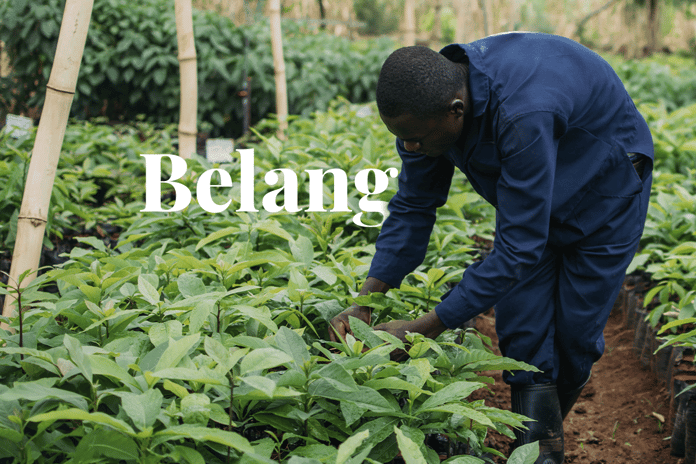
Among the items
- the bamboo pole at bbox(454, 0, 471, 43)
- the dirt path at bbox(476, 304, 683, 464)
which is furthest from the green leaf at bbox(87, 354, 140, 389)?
the bamboo pole at bbox(454, 0, 471, 43)

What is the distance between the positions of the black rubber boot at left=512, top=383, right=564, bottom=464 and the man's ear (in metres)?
1.03

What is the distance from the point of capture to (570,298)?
2123 mm

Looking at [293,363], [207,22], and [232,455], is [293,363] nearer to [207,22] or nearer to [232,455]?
[232,455]

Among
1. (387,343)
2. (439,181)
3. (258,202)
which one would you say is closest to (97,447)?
(387,343)

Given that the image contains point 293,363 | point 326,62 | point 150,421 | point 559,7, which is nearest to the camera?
point 150,421

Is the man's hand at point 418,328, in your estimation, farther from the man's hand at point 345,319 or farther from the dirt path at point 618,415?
the dirt path at point 618,415

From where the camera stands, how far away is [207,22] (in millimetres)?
7020

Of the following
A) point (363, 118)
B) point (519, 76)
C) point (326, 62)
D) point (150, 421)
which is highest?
point (326, 62)

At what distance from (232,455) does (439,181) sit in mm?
1225

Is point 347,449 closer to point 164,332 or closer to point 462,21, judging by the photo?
point 164,332

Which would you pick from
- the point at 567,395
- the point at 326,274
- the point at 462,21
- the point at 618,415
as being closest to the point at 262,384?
the point at 326,274

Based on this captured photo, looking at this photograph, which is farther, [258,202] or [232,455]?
[258,202]

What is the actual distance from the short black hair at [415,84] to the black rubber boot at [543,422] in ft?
3.58

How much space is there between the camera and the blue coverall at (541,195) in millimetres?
1701
